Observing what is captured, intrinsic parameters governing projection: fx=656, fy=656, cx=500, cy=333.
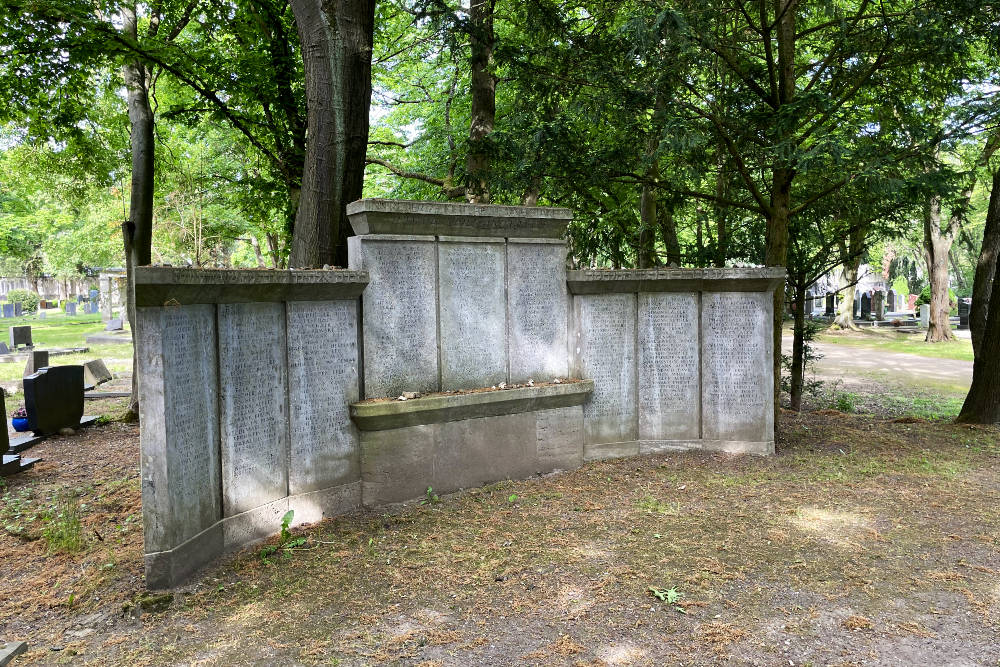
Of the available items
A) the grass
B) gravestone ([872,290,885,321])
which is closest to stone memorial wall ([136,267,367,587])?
the grass

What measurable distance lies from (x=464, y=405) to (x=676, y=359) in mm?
2563

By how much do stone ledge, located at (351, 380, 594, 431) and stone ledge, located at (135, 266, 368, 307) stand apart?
0.98 meters

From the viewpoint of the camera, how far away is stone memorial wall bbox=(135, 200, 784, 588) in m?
4.21

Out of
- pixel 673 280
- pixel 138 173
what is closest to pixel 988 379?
pixel 673 280

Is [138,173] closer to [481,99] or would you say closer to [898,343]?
[481,99]

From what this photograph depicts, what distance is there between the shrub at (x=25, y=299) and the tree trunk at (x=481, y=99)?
4418cm

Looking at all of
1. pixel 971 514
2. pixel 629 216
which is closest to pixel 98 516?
pixel 971 514

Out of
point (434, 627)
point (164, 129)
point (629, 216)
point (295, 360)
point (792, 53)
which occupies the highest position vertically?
point (164, 129)

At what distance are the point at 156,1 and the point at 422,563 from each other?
9629 mm

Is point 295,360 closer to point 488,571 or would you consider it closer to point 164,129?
point 488,571

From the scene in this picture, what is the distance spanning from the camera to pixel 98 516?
5.45 metres

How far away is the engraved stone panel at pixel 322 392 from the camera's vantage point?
16.5ft

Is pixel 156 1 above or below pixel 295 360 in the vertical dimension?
above

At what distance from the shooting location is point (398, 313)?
565cm
